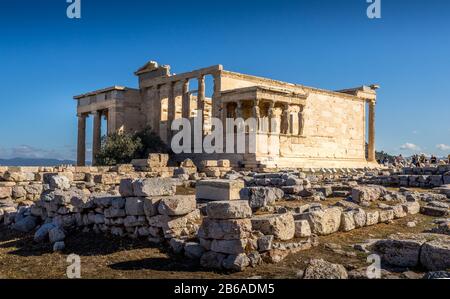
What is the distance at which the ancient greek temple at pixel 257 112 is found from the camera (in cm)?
2897

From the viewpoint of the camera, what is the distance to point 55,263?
23.8ft

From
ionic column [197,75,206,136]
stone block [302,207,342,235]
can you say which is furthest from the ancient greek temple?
stone block [302,207,342,235]

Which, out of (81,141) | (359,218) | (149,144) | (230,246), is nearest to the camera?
(230,246)

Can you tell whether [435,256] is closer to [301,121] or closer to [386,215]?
[386,215]

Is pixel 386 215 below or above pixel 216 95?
below

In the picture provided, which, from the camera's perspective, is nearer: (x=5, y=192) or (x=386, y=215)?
(x=386, y=215)

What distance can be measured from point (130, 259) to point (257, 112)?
2214 centimetres

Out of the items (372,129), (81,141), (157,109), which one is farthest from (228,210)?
(372,129)

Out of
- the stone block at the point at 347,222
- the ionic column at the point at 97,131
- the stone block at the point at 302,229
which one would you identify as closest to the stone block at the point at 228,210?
the stone block at the point at 302,229

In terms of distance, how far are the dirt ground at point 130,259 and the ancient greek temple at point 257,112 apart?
16.9m

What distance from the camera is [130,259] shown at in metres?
7.18

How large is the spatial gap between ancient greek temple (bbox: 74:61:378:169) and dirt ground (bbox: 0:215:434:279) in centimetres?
1692

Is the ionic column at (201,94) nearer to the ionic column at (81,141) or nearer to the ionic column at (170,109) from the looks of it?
the ionic column at (170,109)

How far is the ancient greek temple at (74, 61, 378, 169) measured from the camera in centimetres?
2897
